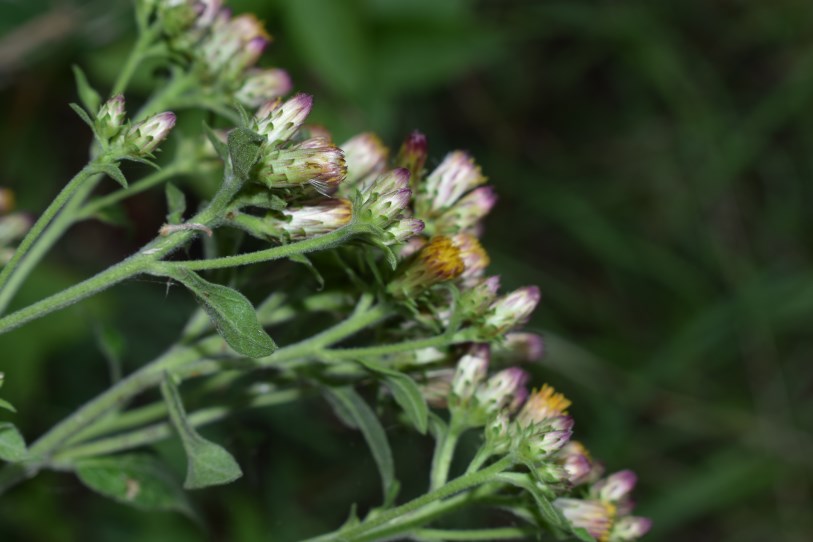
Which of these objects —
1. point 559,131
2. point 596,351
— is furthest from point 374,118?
point 559,131

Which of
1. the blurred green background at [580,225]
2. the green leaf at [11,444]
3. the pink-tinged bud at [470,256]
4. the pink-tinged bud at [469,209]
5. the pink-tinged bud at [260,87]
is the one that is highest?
the blurred green background at [580,225]

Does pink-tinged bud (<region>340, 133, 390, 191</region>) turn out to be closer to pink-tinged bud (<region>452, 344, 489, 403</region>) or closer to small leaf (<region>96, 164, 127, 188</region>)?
pink-tinged bud (<region>452, 344, 489, 403</region>)

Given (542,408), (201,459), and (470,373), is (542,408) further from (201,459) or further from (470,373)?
(201,459)

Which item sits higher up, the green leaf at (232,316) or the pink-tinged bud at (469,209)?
the pink-tinged bud at (469,209)

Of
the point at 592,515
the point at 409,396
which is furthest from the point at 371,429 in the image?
the point at 592,515

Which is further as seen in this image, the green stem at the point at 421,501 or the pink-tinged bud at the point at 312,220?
the pink-tinged bud at the point at 312,220

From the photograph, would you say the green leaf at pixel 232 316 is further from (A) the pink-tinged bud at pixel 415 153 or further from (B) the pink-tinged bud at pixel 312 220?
(A) the pink-tinged bud at pixel 415 153

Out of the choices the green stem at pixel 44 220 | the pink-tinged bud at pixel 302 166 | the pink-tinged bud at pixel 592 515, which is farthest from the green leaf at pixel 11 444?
the pink-tinged bud at pixel 592 515
